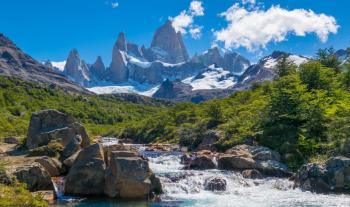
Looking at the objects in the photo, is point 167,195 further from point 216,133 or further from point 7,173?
point 216,133

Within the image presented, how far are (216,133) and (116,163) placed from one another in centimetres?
3820

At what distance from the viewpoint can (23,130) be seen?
105 meters

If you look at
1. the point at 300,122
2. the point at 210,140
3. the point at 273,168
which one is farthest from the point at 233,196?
the point at 210,140

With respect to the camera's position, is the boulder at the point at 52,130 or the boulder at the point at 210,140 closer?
the boulder at the point at 52,130

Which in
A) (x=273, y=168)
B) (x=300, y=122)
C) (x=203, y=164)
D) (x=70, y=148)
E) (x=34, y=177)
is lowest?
(x=34, y=177)

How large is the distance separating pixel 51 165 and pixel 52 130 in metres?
8.22

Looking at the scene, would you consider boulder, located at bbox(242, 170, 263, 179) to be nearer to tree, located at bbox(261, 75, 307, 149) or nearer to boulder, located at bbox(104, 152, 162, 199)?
tree, located at bbox(261, 75, 307, 149)

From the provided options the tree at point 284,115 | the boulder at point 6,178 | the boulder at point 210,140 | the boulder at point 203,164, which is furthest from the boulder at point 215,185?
the boulder at point 210,140

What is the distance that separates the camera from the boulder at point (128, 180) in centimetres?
3369

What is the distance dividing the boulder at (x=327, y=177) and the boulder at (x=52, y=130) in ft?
75.6

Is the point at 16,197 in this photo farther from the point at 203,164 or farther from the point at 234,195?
the point at 203,164

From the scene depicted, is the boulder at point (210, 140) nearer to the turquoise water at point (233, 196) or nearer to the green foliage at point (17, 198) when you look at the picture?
the turquoise water at point (233, 196)

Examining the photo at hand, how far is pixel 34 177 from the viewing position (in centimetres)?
3384

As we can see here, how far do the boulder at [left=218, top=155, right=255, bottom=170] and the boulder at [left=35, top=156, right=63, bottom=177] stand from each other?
18.9 metres
